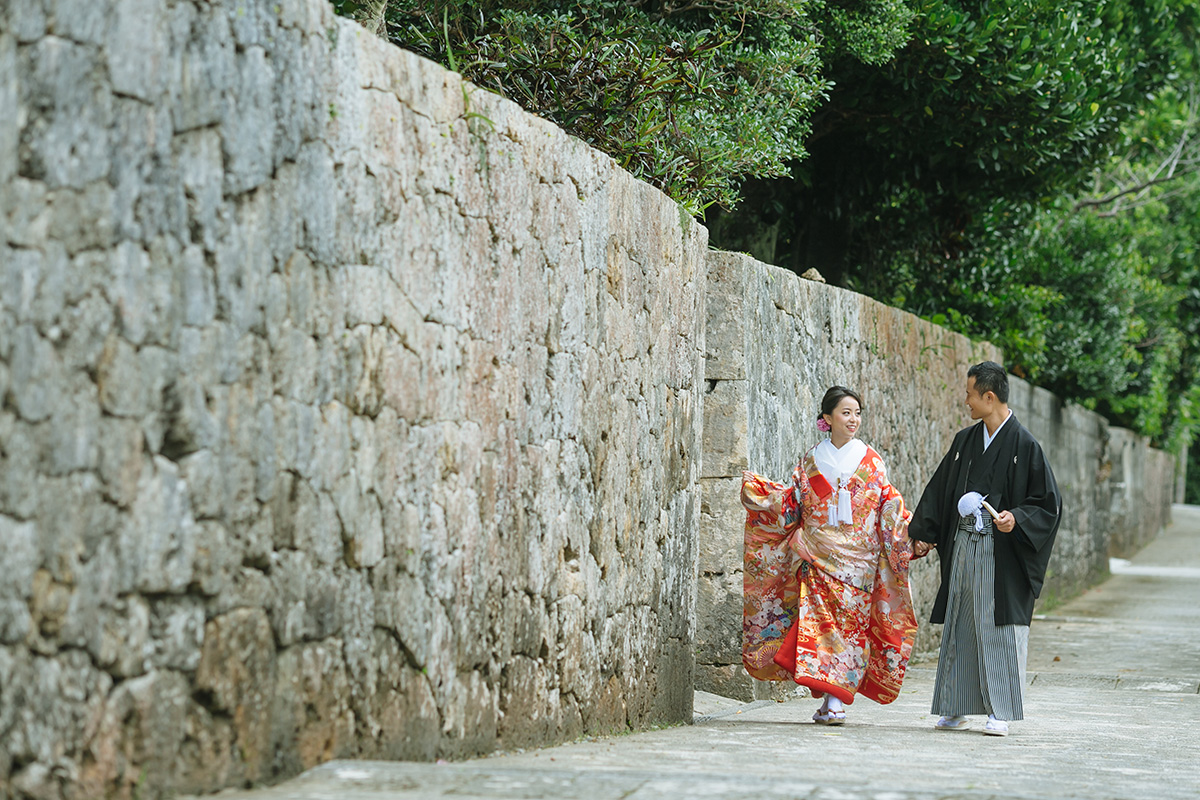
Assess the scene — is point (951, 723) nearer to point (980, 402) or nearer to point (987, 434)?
point (987, 434)

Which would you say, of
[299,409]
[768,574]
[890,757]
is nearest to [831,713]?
[768,574]

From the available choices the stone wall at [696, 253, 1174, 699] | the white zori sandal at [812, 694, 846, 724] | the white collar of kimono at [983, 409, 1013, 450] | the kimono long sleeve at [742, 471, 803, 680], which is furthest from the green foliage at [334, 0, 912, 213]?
the white zori sandal at [812, 694, 846, 724]

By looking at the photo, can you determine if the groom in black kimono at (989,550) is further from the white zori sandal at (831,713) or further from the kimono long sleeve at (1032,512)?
the white zori sandal at (831,713)

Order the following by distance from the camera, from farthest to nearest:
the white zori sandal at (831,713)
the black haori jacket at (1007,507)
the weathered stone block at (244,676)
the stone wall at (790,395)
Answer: the stone wall at (790,395), the white zori sandal at (831,713), the black haori jacket at (1007,507), the weathered stone block at (244,676)

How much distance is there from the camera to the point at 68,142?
2.96 metres

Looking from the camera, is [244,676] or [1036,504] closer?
[244,676]

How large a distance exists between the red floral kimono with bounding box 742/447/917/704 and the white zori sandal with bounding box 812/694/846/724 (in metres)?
0.04

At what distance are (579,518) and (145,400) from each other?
2.44 m

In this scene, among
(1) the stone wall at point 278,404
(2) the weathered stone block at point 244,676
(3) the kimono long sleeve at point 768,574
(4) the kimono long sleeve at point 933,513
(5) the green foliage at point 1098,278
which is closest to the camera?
(1) the stone wall at point 278,404

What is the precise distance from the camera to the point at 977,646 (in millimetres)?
6633

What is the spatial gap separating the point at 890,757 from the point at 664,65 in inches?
131

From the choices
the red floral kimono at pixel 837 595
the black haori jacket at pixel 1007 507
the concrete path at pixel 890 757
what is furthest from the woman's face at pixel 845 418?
the concrete path at pixel 890 757

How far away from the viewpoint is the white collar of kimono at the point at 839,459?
688cm

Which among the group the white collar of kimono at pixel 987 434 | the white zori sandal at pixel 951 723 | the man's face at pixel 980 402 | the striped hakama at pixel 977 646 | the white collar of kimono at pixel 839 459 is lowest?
the white zori sandal at pixel 951 723
